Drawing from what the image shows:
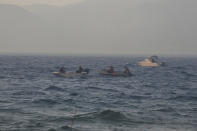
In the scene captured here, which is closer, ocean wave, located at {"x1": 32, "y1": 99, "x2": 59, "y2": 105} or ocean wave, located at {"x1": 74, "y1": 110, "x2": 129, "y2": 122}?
ocean wave, located at {"x1": 74, "y1": 110, "x2": 129, "y2": 122}

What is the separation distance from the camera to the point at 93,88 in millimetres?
42406

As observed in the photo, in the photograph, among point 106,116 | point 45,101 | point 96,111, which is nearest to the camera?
point 106,116

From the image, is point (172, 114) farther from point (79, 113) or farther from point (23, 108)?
point (23, 108)

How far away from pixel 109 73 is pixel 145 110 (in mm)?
31941

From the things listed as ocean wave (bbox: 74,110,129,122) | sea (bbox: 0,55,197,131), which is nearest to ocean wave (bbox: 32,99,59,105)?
sea (bbox: 0,55,197,131)

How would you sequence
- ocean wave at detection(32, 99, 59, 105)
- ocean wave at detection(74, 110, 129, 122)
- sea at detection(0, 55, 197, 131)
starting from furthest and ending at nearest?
1. ocean wave at detection(32, 99, 59, 105)
2. ocean wave at detection(74, 110, 129, 122)
3. sea at detection(0, 55, 197, 131)

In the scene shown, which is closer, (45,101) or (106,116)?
(106,116)

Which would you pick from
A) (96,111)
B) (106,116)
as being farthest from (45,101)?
(106,116)

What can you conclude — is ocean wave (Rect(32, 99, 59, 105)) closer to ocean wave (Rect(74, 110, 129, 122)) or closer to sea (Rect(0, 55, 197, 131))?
sea (Rect(0, 55, 197, 131))

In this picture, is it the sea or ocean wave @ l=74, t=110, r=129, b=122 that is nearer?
the sea

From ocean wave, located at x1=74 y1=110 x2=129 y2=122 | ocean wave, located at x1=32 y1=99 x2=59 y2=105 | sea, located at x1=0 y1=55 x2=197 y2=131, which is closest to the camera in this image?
sea, located at x1=0 y1=55 x2=197 y2=131

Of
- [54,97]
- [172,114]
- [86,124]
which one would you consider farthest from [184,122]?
[54,97]

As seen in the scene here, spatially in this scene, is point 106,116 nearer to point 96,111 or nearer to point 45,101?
point 96,111

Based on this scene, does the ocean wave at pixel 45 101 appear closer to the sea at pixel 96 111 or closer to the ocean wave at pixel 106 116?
the sea at pixel 96 111
